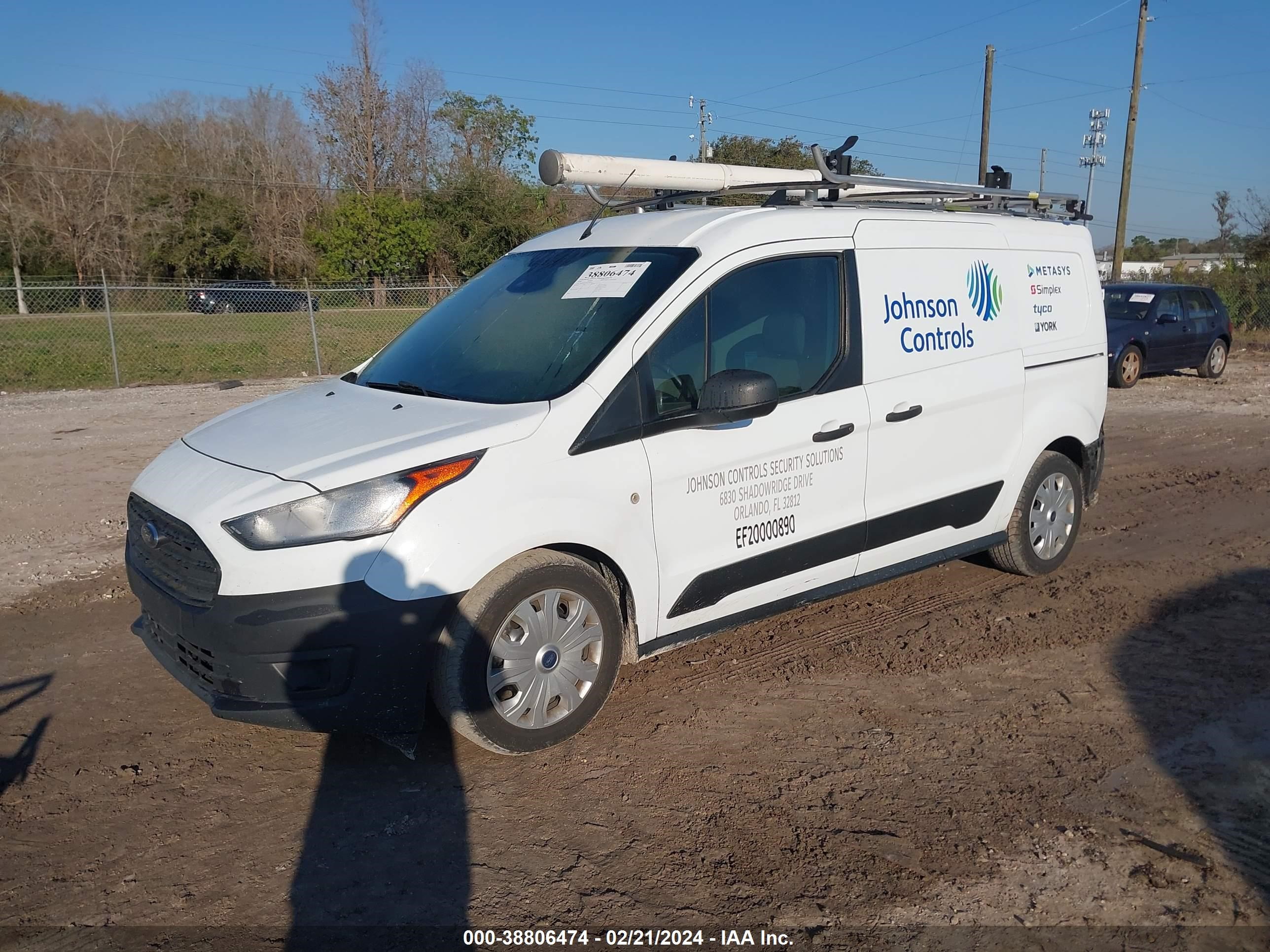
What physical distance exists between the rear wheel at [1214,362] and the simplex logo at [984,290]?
567 inches

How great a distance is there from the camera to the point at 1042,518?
5.87m

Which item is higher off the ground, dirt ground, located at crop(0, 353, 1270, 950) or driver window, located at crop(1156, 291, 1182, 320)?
driver window, located at crop(1156, 291, 1182, 320)

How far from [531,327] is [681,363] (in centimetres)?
74

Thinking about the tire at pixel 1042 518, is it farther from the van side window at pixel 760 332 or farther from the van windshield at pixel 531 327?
the van windshield at pixel 531 327

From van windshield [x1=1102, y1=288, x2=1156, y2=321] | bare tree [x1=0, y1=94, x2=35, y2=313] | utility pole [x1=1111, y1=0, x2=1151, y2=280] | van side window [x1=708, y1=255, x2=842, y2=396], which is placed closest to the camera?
van side window [x1=708, y1=255, x2=842, y2=396]

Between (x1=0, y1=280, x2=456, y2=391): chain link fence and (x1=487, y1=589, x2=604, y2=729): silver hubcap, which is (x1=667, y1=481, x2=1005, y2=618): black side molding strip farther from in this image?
(x1=0, y1=280, x2=456, y2=391): chain link fence

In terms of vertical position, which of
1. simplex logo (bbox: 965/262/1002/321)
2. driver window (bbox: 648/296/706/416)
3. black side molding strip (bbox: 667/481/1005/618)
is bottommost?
black side molding strip (bbox: 667/481/1005/618)

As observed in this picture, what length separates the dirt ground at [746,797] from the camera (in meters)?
2.97

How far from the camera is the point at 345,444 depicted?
3.68 metres

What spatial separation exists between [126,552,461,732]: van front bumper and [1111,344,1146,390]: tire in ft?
49.5

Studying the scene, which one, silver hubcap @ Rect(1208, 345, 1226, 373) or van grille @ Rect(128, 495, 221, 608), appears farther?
silver hubcap @ Rect(1208, 345, 1226, 373)

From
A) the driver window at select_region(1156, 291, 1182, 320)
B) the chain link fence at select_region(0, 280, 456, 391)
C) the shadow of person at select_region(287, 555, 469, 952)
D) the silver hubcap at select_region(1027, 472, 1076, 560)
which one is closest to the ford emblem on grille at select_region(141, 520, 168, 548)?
the shadow of person at select_region(287, 555, 469, 952)

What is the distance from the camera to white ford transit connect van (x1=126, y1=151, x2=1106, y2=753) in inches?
136

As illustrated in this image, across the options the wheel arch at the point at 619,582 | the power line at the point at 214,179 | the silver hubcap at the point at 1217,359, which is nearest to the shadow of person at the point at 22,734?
the wheel arch at the point at 619,582
